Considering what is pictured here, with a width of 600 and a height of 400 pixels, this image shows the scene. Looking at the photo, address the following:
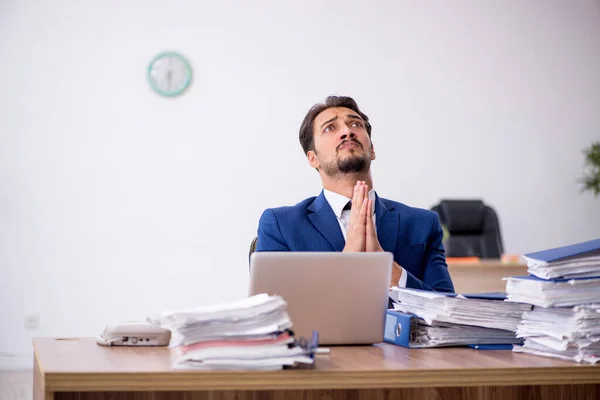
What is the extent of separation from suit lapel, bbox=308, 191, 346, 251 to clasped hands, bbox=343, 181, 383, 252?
7.4 inches

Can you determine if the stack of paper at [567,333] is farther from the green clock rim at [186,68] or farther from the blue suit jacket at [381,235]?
the green clock rim at [186,68]

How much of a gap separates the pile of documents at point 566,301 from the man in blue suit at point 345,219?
0.78 meters

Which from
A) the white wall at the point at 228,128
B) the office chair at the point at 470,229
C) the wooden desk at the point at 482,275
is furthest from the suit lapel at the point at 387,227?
the white wall at the point at 228,128

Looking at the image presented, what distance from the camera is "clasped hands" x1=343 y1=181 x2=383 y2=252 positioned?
231 cm

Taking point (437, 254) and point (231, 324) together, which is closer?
point (231, 324)

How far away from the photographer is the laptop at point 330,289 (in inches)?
65.9

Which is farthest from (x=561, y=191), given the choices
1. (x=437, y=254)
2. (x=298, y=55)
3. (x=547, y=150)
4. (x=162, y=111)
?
(x=437, y=254)

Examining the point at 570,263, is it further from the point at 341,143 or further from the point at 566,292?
the point at 341,143

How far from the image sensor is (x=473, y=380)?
150 cm

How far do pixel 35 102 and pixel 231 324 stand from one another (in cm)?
471

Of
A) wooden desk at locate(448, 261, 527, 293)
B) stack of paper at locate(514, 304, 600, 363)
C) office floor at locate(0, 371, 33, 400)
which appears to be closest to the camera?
stack of paper at locate(514, 304, 600, 363)

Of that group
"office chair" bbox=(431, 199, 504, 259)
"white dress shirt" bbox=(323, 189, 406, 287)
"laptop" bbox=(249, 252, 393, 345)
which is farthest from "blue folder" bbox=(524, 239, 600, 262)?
"office chair" bbox=(431, 199, 504, 259)

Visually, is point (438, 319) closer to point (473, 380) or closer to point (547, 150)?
point (473, 380)

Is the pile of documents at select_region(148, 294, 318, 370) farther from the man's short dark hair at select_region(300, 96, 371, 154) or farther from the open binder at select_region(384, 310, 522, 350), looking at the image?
the man's short dark hair at select_region(300, 96, 371, 154)
